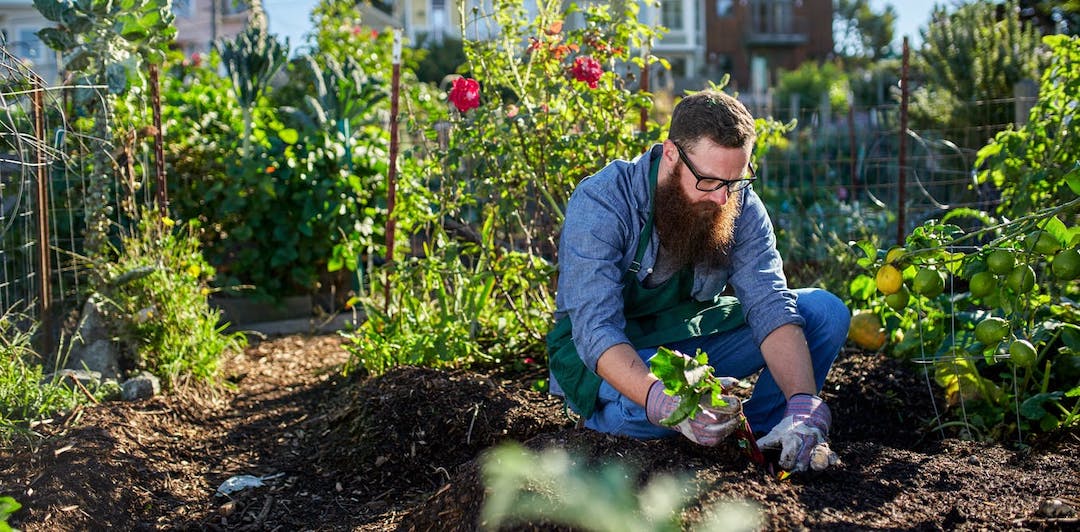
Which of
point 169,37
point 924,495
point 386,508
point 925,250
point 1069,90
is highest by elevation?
point 169,37

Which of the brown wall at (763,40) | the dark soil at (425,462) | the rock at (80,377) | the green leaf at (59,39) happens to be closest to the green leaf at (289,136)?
the green leaf at (59,39)

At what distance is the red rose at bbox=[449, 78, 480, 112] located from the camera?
3621 mm

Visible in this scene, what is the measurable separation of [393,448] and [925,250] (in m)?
1.70

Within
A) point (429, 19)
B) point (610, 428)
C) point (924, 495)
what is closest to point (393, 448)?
point (610, 428)

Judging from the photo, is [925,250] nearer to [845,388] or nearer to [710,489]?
[710,489]

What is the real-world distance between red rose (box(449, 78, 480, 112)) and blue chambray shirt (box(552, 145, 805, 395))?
1.08m

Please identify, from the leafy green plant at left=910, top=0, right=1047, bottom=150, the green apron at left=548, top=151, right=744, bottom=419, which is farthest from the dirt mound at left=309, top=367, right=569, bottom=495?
the leafy green plant at left=910, top=0, right=1047, bottom=150

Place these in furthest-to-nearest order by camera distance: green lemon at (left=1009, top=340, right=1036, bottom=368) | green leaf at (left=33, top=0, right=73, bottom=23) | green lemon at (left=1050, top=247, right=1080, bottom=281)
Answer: green leaf at (left=33, top=0, right=73, bottom=23)
green lemon at (left=1009, top=340, right=1036, bottom=368)
green lemon at (left=1050, top=247, right=1080, bottom=281)

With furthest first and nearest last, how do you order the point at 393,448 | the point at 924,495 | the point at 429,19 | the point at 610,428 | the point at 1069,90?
the point at 429,19 → the point at 1069,90 → the point at 393,448 → the point at 610,428 → the point at 924,495

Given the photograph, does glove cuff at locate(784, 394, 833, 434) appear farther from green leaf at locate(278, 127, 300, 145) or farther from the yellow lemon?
green leaf at locate(278, 127, 300, 145)

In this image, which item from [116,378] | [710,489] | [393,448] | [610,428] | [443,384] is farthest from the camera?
[116,378]

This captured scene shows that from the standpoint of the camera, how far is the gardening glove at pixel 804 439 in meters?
2.30

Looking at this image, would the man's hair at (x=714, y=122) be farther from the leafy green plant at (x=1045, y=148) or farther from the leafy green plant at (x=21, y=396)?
the leafy green plant at (x=21, y=396)

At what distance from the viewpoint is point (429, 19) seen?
3325 centimetres
